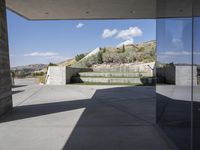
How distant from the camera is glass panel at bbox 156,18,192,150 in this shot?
8.63ft

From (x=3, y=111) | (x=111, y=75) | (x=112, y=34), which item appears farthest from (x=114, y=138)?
(x=112, y=34)

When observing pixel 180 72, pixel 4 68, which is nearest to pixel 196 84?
pixel 180 72

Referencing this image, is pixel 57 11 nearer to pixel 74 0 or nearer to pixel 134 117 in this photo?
pixel 74 0

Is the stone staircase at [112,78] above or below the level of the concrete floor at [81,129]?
above

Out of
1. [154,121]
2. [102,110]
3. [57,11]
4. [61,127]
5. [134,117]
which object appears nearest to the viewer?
[61,127]

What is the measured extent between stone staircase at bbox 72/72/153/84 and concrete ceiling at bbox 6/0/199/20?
586 centimetres

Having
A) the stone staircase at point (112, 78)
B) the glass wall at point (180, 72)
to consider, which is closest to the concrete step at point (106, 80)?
the stone staircase at point (112, 78)

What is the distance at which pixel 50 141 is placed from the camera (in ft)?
11.3

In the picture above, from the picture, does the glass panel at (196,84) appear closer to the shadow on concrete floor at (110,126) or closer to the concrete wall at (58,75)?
the shadow on concrete floor at (110,126)

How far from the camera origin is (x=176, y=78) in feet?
10.1

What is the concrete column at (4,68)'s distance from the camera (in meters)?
5.06

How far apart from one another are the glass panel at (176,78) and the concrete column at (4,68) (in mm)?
3268

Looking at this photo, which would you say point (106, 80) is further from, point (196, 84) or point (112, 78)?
point (196, 84)

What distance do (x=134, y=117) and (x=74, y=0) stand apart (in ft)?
10.3
